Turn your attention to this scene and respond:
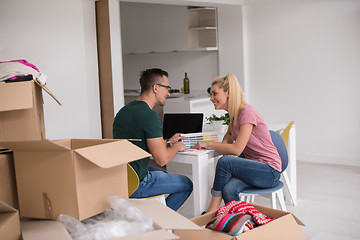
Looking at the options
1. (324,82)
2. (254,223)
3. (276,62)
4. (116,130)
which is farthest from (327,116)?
(254,223)

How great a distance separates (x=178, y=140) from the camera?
311 cm

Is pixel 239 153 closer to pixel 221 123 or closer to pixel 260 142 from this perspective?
pixel 260 142

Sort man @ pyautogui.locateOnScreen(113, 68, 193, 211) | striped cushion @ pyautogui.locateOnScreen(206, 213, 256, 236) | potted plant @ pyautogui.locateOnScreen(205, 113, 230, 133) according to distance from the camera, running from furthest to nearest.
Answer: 1. potted plant @ pyautogui.locateOnScreen(205, 113, 230, 133)
2. man @ pyautogui.locateOnScreen(113, 68, 193, 211)
3. striped cushion @ pyautogui.locateOnScreen(206, 213, 256, 236)

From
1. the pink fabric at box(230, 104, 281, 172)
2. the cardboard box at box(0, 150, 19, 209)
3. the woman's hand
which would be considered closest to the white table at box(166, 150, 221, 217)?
the woman's hand

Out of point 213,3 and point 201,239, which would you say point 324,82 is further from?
point 201,239

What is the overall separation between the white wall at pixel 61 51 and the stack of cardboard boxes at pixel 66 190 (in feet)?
8.86

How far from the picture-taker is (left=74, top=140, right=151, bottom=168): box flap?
1485 mm

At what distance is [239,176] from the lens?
3049mm

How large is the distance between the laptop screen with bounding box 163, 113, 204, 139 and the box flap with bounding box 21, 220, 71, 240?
195cm

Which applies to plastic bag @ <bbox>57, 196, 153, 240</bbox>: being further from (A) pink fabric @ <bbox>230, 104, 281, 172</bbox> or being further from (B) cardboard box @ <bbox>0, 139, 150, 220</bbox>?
(A) pink fabric @ <bbox>230, 104, 281, 172</bbox>

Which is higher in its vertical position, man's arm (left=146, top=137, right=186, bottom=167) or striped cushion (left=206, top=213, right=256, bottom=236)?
man's arm (left=146, top=137, right=186, bottom=167)

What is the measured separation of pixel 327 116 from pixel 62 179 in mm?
4871

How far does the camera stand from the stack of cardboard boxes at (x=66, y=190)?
145cm

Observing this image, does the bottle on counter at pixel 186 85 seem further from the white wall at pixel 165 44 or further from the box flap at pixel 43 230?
the box flap at pixel 43 230
